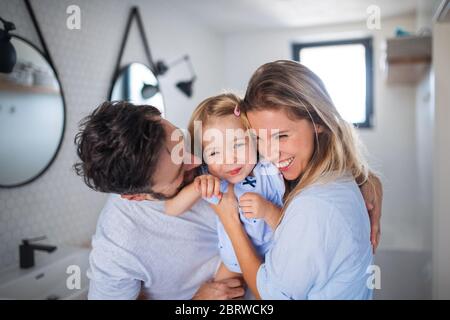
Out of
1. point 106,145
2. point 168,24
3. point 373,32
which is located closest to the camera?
point 106,145

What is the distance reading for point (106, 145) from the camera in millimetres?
603

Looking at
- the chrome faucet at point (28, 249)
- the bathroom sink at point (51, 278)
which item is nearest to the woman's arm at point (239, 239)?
the bathroom sink at point (51, 278)

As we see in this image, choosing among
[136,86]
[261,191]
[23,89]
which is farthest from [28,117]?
[261,191]

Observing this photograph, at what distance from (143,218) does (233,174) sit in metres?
0.21

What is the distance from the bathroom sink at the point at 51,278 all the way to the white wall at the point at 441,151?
1.00 meters

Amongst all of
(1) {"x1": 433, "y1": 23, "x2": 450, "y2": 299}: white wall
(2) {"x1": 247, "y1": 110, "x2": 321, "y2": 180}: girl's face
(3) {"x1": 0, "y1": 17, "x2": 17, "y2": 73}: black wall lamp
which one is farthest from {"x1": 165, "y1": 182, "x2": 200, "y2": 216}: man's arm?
(1) {"x1": 433, "y1": 23, "x2": 450, "y2": 299}: white wall

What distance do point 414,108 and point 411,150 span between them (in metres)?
0.15

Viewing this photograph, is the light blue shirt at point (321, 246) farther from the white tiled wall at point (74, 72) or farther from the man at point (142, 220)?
the white tiled wall at point (74, 72)

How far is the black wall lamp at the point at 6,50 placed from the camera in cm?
91

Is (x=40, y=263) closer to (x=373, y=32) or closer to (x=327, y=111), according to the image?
(x=327, y=111)

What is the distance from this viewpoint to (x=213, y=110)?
0.74m

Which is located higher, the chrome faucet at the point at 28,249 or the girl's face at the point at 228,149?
the girl's face at the point at 228,149

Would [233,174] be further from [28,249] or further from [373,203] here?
[28,249]

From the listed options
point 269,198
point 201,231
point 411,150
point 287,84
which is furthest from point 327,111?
point 411,150
